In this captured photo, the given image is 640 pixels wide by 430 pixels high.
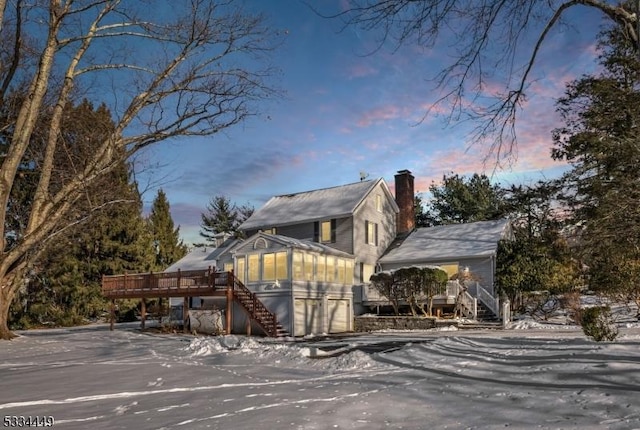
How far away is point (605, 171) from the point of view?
63.1 ft

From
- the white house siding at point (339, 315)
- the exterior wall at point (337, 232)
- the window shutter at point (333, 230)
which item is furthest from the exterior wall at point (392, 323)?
the window shutter at point (333, 230)

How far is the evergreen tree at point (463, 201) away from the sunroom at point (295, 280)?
25.8 metres

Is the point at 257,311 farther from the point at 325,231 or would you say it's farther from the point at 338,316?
the point at 325,231

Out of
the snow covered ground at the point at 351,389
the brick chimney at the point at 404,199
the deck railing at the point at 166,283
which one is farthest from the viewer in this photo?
the brick chimney at the point at 404,199

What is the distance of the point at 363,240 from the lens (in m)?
32.3

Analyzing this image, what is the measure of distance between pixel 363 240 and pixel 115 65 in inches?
732

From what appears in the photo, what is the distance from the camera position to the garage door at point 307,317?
25.2 m

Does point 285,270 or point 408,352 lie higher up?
point 285,270

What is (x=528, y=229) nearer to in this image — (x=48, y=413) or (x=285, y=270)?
(x=285, y=270)

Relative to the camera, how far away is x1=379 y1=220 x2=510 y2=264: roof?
29.7 meters

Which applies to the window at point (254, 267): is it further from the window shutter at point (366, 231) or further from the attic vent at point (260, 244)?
the window shutter at point (366, 231)

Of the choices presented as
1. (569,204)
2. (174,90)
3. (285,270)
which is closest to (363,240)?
(285,270)

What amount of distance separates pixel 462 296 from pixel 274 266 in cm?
992

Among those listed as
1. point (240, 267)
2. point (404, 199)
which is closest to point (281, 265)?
point (240, 267)
